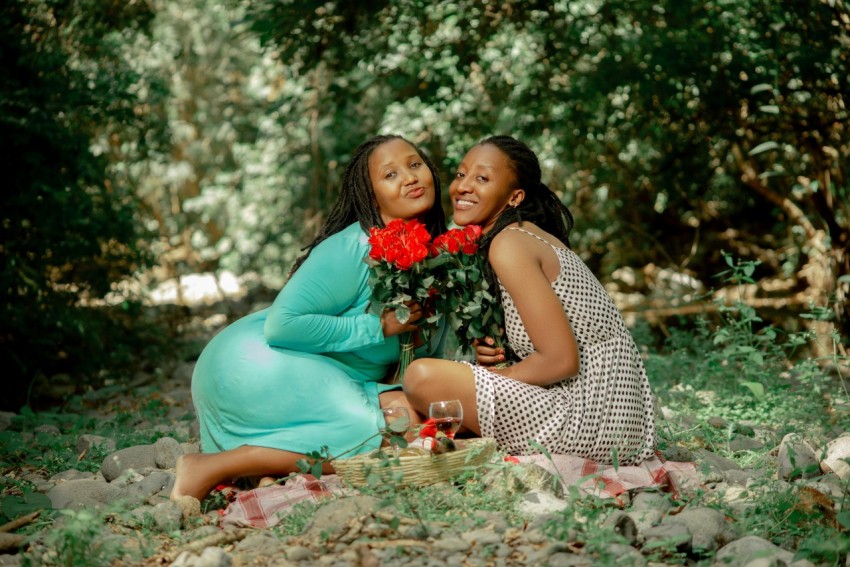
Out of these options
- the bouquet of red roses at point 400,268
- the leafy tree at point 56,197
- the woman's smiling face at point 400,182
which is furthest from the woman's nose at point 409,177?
the leafy tree at point 56,197

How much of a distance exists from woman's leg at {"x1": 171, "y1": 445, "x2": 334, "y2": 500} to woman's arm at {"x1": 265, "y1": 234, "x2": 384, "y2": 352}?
0.49m

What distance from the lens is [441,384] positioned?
3.98 m

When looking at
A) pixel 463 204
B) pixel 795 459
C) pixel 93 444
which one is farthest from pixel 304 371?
pixel 795 459

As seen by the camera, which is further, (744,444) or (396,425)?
(744,444)

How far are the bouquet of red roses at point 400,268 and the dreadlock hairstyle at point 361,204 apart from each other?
1.19ft

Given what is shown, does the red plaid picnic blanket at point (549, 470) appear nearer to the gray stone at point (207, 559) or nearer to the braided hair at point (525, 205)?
the gray stone at point (207, 559)

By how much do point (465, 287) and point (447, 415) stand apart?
63 centimetres

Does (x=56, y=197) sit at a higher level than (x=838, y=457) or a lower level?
higher

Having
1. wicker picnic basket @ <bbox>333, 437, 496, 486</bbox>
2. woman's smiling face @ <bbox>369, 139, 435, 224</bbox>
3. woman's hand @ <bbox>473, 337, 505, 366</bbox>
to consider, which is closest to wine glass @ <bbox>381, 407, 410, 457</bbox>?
wicker picnic basket @ <bbox>333, 437, 496, 486</bbox>

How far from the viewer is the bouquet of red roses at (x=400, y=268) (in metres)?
4.00

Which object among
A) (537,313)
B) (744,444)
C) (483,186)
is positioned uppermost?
(483,186)

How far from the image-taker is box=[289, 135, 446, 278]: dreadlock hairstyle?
4.54 metres

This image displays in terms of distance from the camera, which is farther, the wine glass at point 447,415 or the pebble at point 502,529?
the wine glass at point 447,415

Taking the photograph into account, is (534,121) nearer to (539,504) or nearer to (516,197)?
(516,197)
